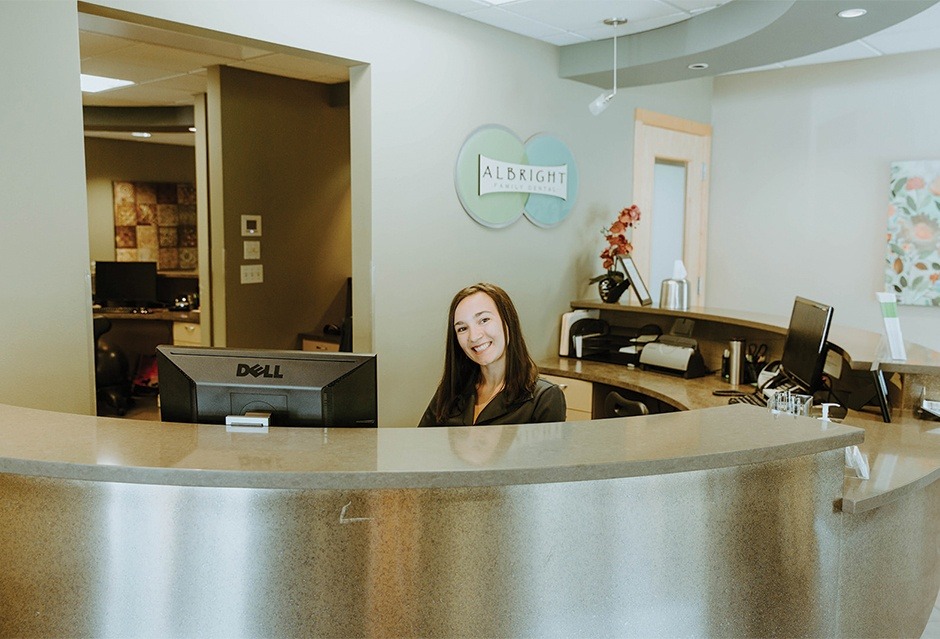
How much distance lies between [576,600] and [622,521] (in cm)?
19

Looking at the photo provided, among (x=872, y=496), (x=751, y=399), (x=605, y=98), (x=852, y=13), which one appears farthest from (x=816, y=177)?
(x=872, y=496)

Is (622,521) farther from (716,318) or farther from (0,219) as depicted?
(716,318)

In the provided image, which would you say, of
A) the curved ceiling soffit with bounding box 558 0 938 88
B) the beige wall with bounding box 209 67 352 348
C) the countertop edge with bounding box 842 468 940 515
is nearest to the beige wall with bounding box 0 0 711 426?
the curved ceiling soffit with bounding box 558 0 938 88

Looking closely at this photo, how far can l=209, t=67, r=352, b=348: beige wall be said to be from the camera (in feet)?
18.1

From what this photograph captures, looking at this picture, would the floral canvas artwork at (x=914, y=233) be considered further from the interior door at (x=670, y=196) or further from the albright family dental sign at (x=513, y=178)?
the albright family dental sign at (x=513, y=178)

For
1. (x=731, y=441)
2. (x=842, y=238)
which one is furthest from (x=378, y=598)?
(x=842, y=238)

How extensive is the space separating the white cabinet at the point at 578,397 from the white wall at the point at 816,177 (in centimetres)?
235

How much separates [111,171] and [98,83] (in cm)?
251

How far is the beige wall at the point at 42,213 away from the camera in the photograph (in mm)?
2652

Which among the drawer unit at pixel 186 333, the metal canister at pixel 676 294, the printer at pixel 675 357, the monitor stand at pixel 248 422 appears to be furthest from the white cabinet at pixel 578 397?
the drawer unit at pixel 186 333

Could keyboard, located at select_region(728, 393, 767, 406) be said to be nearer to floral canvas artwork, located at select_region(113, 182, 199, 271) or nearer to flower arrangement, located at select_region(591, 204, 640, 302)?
flower arrangement, located at select_region(591, 204, 640, 302)

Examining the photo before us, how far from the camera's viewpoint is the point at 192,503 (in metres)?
1.60

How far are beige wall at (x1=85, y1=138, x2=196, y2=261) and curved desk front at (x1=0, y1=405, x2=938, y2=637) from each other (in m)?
7.10

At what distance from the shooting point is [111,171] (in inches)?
331
